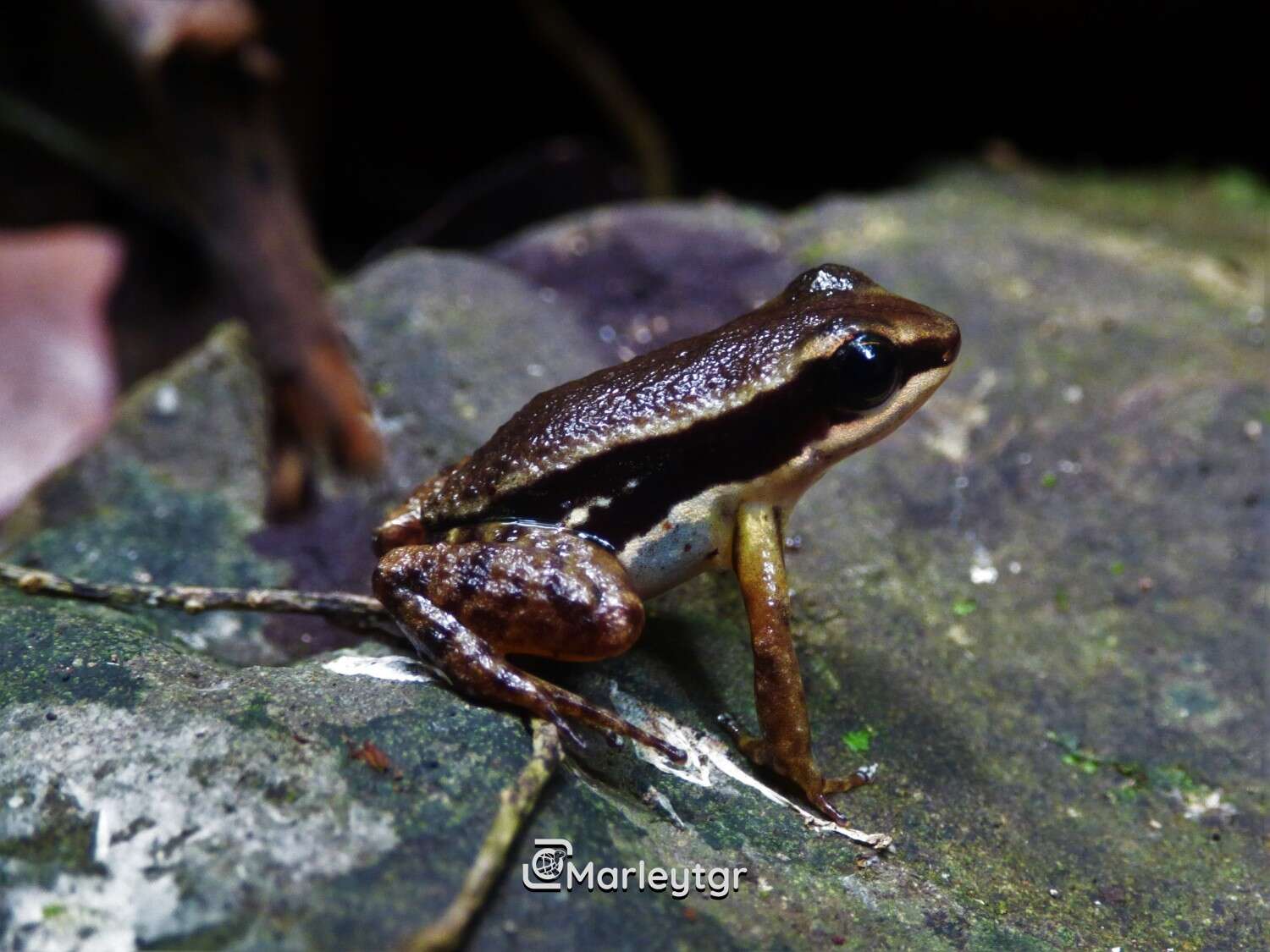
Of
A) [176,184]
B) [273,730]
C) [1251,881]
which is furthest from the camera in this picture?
[176,184]

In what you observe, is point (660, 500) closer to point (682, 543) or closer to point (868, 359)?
point (682, 543)

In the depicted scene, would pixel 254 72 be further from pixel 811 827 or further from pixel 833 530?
pixel 811 827

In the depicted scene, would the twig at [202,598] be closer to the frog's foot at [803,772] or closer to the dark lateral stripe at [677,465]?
the dark lateral stripe at [677,465]

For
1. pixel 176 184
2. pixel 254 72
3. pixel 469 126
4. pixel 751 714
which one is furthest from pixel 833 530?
pixel 469 126

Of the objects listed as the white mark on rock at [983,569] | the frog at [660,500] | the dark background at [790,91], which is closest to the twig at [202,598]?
the frog at [660,500]

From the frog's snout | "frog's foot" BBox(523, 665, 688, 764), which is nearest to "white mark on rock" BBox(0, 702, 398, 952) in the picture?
"frog's foot" BBox(523, 665, 688, 764)
